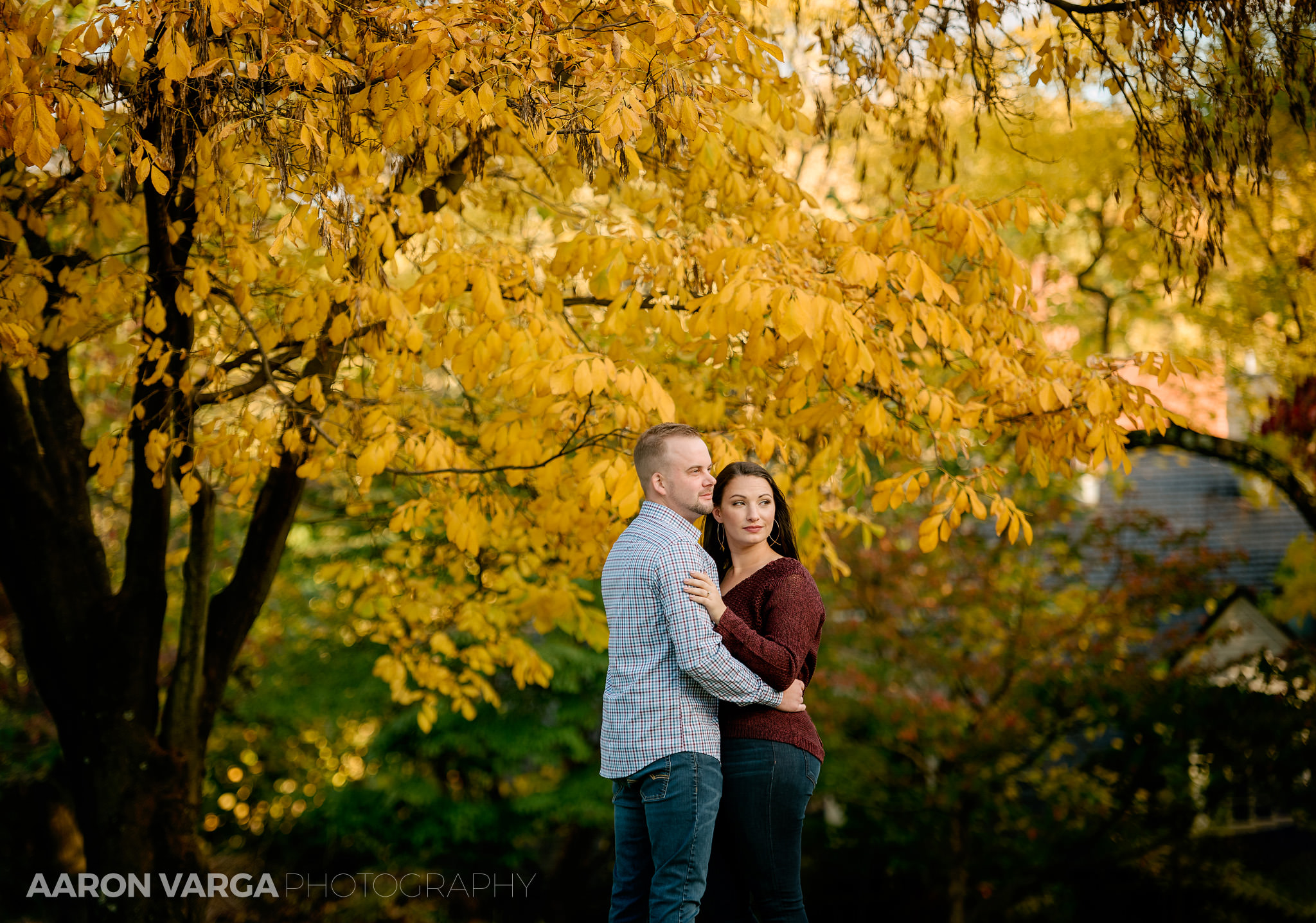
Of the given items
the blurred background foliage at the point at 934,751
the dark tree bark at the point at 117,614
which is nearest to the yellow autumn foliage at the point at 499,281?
the dark tree bark at the point at 117,614

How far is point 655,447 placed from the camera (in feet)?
9.27

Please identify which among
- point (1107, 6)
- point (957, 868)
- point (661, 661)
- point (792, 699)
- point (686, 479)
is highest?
point (1107, 6)

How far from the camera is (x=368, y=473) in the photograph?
358 centimetres

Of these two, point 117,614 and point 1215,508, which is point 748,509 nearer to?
point 117,614

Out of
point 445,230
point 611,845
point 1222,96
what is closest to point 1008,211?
point 1222,96

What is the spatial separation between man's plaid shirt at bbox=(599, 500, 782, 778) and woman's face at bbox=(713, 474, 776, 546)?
0.20 metres

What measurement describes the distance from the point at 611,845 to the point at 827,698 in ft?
9.25

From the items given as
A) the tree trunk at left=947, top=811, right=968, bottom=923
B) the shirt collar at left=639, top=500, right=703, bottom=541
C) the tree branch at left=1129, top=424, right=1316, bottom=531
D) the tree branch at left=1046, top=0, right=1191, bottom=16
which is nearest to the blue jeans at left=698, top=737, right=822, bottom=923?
the shirt collar at left=639, top=500, right=703, bottom=541

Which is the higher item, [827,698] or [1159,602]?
[1159,602]

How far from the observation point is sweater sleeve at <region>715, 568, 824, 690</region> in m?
2.62

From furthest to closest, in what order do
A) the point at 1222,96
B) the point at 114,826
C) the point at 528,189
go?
the point at 528,189 → the point at 114,826 → the point at 1222,96

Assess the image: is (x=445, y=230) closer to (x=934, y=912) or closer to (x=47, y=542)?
(x=47, y=542)

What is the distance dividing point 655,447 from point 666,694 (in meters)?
0.66

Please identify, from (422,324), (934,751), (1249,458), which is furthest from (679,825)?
(934,751)
